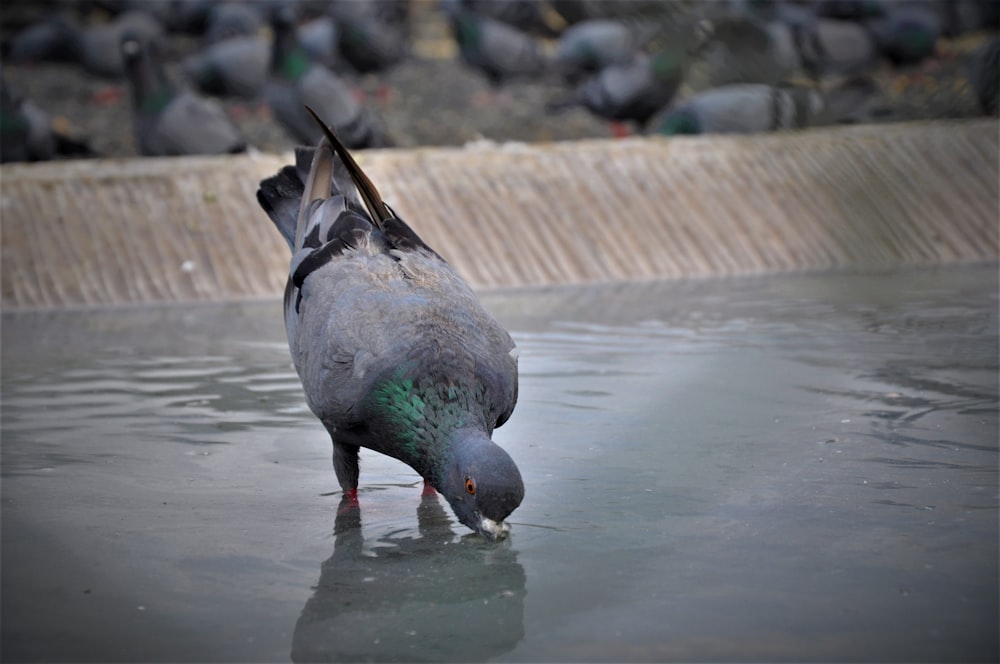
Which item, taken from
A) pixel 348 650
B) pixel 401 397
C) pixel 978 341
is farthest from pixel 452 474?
pixel 978 341

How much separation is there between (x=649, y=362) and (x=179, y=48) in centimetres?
1832

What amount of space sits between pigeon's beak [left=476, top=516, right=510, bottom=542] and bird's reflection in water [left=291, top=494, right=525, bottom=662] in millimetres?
76

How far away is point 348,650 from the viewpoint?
132 inches

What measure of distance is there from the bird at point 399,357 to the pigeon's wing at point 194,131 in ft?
27.1

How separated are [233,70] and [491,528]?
15688 mm

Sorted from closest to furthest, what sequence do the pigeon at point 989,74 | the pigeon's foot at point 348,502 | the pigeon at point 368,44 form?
the pigeon at point 989,74 < the pigeon's foot at point 348,502 < the pigeon at point 368,44

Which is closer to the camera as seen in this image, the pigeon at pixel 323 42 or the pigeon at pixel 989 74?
the pigeon at pixel 989 74

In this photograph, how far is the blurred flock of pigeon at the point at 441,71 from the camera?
4.10ft

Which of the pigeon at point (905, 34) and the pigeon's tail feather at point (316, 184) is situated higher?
the pigeon at point (905, 34)

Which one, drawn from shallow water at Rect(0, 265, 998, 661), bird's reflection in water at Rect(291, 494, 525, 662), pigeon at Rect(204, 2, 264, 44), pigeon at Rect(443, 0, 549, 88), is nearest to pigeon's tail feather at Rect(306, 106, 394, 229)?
shallow water at Rect(0, 265, 998, 661)

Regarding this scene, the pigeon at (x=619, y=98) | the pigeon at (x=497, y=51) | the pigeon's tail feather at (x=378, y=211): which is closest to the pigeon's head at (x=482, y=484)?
the pigeon's tail feather at (x=378, y=211)

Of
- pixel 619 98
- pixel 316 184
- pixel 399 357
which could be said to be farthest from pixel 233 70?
pixel 399 357

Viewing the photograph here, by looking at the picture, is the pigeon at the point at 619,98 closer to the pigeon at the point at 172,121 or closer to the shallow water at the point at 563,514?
the pigeon at the point at 172,121

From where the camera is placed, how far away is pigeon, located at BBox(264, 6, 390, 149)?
1383 cm
